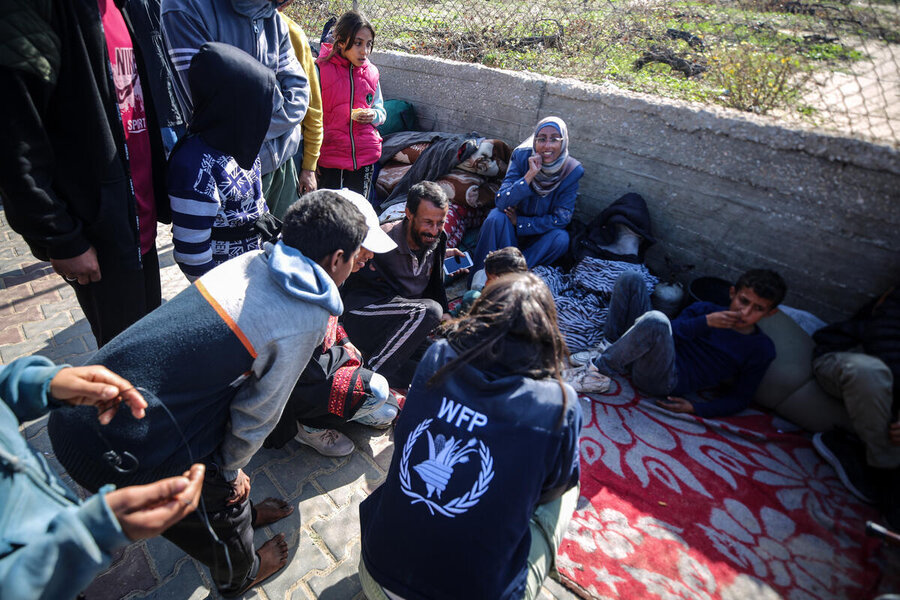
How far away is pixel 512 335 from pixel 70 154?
6.45ft

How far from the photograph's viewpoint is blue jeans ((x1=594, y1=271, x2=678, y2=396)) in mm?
2889

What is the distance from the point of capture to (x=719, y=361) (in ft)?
9.71

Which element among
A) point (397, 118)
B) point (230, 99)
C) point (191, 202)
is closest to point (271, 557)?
point (191, 202)

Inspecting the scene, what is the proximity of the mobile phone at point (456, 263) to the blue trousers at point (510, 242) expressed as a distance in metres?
0.08

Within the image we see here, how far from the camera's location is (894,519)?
2369 mm

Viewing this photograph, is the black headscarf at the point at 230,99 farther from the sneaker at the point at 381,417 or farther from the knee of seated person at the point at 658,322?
the knee of seated person at the point at 658,322

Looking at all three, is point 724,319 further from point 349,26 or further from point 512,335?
point 349,26

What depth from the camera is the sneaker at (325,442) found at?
2.46 meters

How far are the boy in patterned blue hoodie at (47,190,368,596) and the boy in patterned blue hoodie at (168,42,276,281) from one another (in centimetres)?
69

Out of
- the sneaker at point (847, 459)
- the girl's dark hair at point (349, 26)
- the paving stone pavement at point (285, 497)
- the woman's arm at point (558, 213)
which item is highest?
the girl's dark hair at point (349, 26)

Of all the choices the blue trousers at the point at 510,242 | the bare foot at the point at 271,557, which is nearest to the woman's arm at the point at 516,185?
the blue trousers at the point at 510,242

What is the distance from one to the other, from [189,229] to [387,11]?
18.2ft

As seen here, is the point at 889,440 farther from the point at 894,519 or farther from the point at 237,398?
the point at 237,398

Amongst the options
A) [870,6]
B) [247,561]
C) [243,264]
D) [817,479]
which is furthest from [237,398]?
[870,6]
